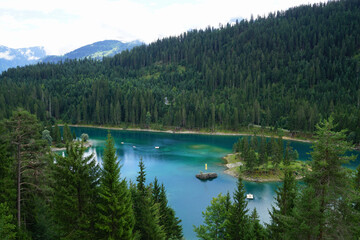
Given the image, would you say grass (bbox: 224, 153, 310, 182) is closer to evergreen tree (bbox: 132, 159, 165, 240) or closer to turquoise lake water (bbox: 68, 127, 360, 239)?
turquoise lake water (bbox: 68, 127, 360, 239)

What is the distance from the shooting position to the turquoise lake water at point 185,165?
51125 mm

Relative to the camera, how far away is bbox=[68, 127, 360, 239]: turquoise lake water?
51.1 metres

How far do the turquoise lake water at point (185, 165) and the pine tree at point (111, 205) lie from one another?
26.7 metres

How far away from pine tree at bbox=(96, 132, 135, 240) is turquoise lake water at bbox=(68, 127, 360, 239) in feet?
87.6

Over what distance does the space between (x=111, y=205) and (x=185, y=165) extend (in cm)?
6168

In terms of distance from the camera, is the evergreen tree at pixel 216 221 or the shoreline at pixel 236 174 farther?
the shoreline at pixel 236 174

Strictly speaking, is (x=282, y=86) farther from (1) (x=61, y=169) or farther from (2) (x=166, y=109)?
(1) (x=61, y=169)

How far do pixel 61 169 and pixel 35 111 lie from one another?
478 ft

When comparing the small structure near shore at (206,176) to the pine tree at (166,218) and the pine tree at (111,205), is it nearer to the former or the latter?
the pine tree at (166,218)

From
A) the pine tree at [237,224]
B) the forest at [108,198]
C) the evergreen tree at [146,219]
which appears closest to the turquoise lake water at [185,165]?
the pine tree at [237,224]

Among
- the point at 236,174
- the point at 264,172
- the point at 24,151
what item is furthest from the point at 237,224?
the point at 264,172

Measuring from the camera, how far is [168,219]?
Answer: 31984mm

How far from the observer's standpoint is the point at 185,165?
77.0 metres

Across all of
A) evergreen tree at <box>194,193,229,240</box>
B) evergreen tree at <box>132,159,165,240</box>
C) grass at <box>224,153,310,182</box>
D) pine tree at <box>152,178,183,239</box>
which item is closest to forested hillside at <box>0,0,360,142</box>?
grass at <box>224,153,310,182</box>
